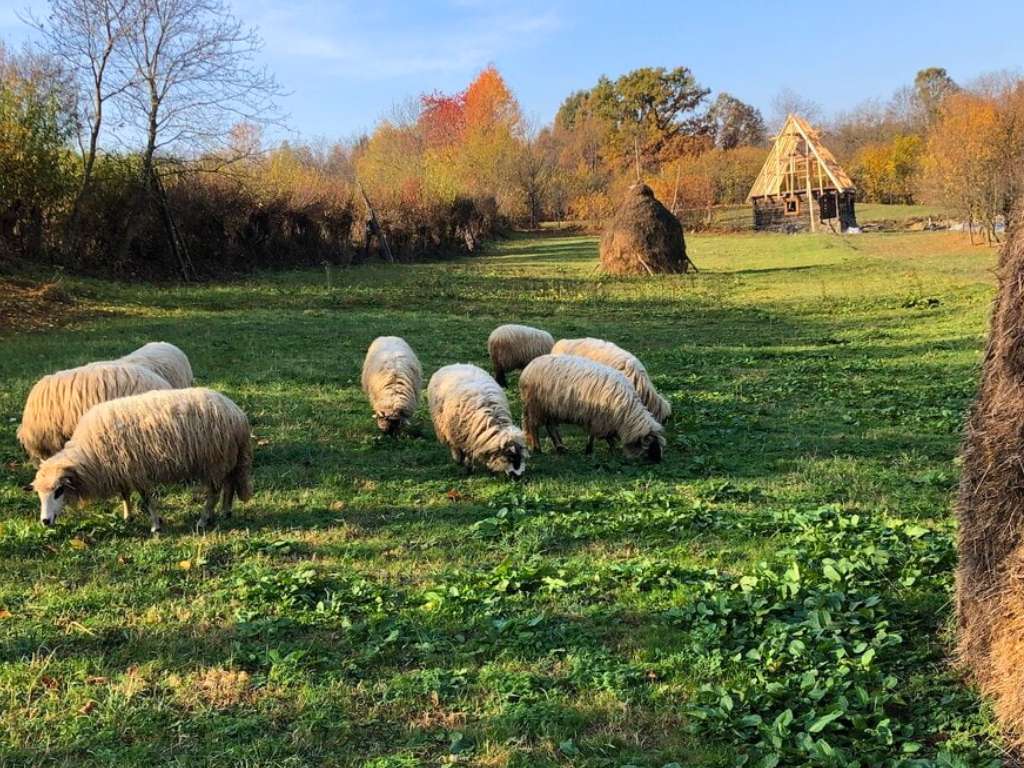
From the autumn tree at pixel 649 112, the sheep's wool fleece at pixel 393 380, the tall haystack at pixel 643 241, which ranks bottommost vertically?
the sheep's wool fleece at pixel 393 380

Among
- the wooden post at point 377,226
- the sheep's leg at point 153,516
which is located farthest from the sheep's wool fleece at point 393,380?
the wooden post at point 377,226

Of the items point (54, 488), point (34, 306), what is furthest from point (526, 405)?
point (34, 306)

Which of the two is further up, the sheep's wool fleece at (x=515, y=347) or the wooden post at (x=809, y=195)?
Answer: the wooden post at (x=809, y=195)

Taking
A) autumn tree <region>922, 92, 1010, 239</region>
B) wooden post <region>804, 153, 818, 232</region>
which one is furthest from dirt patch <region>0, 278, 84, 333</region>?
wooden post <region>804, 153, 818, 232</region>

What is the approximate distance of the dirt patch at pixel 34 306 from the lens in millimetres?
16688

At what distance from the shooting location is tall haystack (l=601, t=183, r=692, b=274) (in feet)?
102

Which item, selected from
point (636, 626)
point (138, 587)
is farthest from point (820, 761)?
point (138, 587)

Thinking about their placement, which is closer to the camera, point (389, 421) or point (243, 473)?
point (243, 473)

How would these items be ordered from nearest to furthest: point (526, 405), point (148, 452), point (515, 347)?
1. point (148, 452)
2. point (526, 405)
3. point (515, 347)

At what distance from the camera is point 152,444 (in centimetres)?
640

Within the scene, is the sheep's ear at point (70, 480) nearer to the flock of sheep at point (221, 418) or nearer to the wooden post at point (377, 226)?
the flock of sheep at point (221, 418)

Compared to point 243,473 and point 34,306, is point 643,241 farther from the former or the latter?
point 243,473

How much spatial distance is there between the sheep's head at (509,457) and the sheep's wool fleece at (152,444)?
2482mm

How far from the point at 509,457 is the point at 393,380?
251cm
